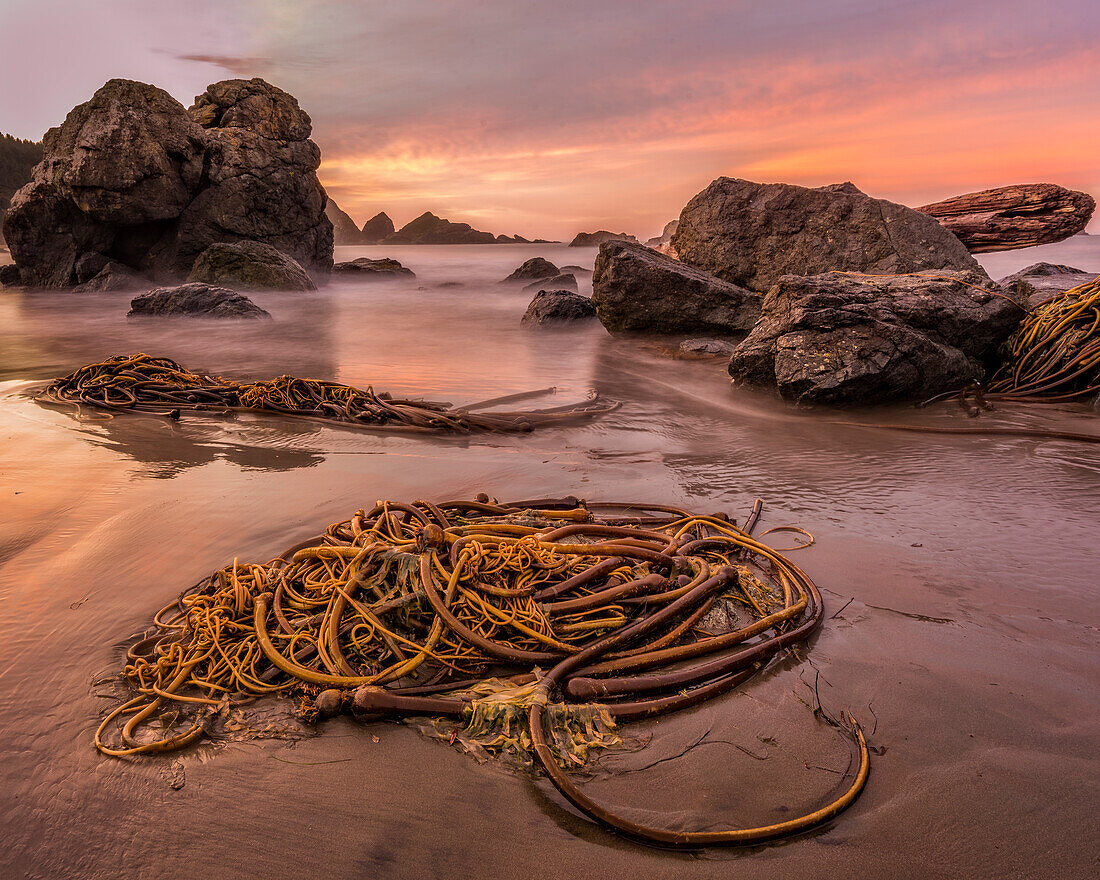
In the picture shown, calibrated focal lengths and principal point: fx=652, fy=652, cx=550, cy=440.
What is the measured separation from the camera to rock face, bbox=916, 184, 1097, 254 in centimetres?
919

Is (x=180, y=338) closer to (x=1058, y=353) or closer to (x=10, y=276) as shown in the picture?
(x=1058, y=353)

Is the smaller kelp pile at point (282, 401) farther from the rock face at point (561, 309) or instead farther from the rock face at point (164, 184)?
the rock face at point (164, 184)

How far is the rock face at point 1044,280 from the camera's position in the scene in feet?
24.1

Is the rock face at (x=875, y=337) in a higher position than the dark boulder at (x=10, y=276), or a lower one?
lower

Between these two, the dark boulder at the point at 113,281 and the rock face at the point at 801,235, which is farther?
the dark boulder at the point at 113,281

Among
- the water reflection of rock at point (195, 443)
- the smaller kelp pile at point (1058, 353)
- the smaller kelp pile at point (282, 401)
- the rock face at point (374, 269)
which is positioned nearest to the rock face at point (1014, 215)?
the smaller kelp pile at point (1058, 353)

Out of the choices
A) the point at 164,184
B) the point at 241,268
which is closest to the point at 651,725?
the point at 241,268

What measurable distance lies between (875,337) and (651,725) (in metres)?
5.16

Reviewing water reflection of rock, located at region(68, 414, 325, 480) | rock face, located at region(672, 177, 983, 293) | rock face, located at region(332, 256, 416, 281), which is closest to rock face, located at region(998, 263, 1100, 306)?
rock face, located at region(672, 177, 983, 293)

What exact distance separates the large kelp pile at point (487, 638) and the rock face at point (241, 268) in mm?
15481

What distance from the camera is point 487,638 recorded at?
2.17 m

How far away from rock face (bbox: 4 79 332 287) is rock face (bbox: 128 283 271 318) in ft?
16.2

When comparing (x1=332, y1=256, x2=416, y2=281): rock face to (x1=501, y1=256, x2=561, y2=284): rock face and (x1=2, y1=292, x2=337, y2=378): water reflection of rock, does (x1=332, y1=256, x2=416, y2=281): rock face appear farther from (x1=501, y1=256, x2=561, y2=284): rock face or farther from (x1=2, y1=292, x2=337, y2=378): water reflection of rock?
(x1=2, y1=292, x2=337, y2=378): water reflection of rock

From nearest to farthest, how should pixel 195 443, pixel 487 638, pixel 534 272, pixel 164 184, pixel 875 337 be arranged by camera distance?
1. pixel 487 638
2. pixel 195 443
3. pixel 875 337
4. pixel 164 184
5. pixel 534 272
